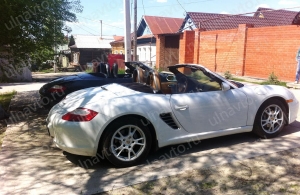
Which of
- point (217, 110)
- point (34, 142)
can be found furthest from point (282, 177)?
point (34, 142)

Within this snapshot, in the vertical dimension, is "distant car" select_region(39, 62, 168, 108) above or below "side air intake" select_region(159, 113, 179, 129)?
above

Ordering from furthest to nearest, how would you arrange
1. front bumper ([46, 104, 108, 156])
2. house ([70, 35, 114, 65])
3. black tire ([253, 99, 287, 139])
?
1. house ([70, 35, 114, 65])
2. black tire ([253, 99, 287, 139])
3. front bumper ([46, 104, 108, 156])

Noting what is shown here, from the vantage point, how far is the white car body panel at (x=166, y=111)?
11.7ft

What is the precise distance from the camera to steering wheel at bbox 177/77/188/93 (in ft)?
14.9

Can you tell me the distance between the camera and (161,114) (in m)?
3.88

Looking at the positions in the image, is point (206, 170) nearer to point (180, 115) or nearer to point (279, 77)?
point (180, 115)

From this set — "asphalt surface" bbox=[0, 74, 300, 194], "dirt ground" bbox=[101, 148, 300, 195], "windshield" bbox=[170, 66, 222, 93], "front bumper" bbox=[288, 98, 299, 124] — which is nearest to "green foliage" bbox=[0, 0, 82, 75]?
"asphalt surface" bbox=[0, 74, 300, 194]

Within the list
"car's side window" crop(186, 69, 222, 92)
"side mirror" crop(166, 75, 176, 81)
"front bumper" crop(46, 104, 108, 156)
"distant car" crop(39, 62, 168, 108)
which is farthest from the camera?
"distant car" crop(39, 62, 168, 108)

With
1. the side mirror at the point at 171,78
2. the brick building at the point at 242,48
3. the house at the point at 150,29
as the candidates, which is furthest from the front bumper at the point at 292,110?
the house at the point at 150,29

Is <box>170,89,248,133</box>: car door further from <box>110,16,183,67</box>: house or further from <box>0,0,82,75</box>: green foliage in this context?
<box>110,16,183,67</box>: house

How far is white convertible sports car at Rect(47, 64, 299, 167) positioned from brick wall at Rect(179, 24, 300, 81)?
31.3 ft

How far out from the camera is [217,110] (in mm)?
4273

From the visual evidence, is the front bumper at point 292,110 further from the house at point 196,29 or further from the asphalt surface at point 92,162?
the house at point 196,29

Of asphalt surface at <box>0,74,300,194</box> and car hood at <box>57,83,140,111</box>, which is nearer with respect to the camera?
asphalt surface at <box>0,74,300,194</box>
